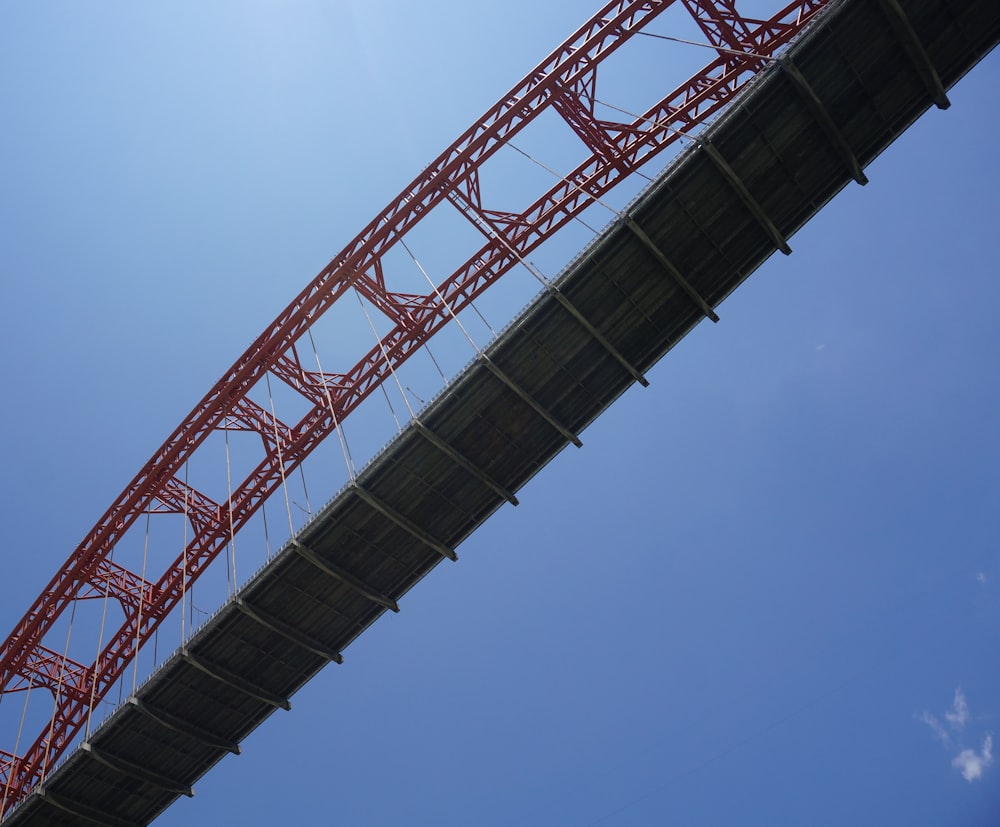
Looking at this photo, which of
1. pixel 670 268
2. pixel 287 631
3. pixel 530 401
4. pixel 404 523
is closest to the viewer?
pixel 670 268

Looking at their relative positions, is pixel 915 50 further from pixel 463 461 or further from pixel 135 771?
pixel 135 771

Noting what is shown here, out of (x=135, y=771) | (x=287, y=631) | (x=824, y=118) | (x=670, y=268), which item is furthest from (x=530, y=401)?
(x=135, y=771)

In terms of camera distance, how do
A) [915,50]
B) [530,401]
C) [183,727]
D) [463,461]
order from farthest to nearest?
[183,727], [463,461], [530,401], [915,50]

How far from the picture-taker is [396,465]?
2862 centimetres

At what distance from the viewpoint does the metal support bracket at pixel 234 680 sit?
3064 centimetres

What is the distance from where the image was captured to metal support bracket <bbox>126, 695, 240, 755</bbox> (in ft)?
102

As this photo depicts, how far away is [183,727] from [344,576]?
8.11 m

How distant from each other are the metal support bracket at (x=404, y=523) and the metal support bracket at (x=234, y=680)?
25.5 ft

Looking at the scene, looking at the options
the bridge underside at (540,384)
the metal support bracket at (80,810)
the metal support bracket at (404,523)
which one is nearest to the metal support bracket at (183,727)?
the bridge underside at (540,384)

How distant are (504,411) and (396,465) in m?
→ 3.57

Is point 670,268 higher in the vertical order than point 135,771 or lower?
lower

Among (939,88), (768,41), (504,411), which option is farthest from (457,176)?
(939,88)

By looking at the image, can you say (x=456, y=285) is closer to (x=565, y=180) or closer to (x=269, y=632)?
(x=565, y=180)

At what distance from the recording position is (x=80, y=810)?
3303 cm
